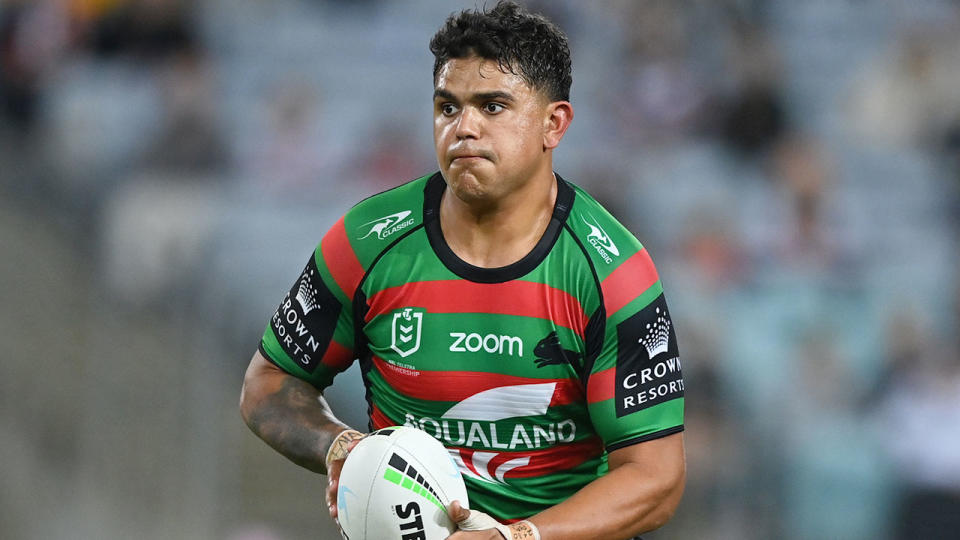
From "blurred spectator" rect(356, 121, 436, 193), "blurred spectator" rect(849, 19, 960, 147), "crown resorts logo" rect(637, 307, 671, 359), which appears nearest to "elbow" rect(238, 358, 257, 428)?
"crown resorts logo" rect(637, 307, 671, 359)

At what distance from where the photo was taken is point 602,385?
385cm

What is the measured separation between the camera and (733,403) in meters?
7.78

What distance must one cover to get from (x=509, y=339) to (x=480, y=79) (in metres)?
0.76

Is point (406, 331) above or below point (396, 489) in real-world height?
above

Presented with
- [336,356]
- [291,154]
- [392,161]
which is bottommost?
[336,356]

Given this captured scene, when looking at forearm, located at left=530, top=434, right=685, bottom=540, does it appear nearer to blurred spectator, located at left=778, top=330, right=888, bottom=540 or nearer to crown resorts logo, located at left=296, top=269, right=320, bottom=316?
crown resorts logo, located at left=296, top=269, right=320, bottom=316

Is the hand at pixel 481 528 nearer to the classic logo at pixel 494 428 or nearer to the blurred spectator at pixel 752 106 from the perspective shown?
the classic logo at pixel 494 428

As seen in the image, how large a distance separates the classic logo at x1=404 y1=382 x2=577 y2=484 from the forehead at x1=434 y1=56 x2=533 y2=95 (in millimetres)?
874

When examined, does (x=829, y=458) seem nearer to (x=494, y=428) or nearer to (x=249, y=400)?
(x=494, y=428)

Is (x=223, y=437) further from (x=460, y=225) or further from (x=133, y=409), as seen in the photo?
(x=460, y=225)

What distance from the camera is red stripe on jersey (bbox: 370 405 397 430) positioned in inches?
163

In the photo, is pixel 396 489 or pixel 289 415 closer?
pixel 396 489

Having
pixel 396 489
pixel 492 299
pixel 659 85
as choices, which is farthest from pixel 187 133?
pixel 396 489

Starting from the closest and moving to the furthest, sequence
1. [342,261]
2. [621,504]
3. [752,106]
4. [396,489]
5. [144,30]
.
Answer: [396,489]
[621,504]
[342,261]
[752,106]
[144,30]
